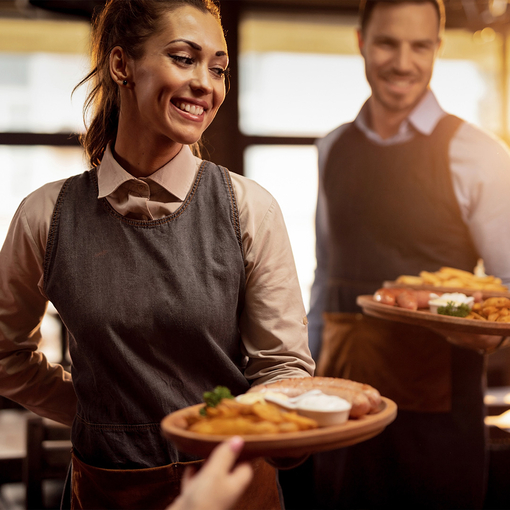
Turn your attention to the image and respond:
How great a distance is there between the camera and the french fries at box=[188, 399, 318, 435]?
0.83 m

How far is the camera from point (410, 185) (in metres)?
2.47

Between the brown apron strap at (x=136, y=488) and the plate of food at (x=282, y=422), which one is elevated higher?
the plate of food at (x=282, y=422)

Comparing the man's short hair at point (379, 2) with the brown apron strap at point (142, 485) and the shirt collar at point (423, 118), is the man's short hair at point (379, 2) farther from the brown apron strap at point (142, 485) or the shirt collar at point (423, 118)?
the brown apron strap at point (142, 485)

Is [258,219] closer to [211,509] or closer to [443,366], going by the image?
[211,509]

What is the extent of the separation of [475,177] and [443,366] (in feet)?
2.51

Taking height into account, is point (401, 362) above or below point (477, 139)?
below

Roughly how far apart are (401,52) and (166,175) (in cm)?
156

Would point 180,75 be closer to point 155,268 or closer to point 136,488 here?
point 155,268

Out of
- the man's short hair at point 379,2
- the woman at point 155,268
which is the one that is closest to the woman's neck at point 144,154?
the woman at point 155,268

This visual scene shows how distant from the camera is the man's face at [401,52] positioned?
2471 millimetres

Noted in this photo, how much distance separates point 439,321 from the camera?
5.69ft

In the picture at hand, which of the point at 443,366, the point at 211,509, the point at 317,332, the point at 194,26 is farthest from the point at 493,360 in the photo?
the point at 211,509

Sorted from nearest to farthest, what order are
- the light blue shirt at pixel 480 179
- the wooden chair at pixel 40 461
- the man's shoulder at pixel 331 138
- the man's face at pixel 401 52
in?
1. the light blue shirt at pixel 480 179
2. the man's face at pixel 401 52
3. the wooden chair at pixel 40 461
4. the man's shoulder at pixel 331 138

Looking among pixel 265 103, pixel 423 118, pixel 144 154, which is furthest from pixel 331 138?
pixel 144 154
